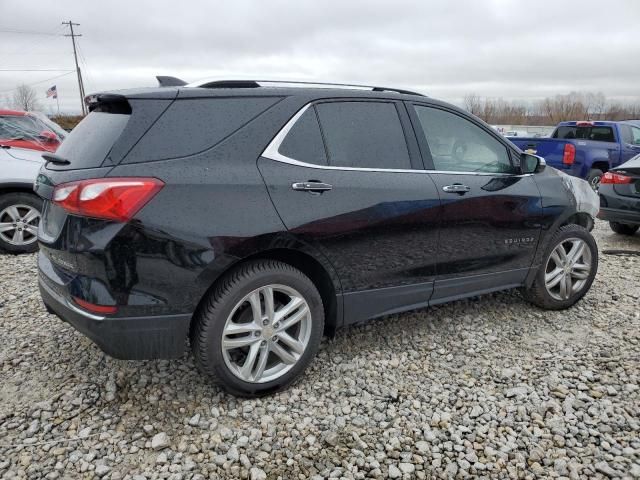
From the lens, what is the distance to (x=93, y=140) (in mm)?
2646

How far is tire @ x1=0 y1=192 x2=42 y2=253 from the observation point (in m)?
5.78

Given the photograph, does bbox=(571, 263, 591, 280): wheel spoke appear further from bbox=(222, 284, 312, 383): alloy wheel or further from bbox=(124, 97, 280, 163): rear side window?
bbox=(124, 97, 280, 163): rear side window

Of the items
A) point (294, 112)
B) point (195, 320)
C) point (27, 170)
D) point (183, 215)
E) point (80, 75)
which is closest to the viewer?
point (183, 215)

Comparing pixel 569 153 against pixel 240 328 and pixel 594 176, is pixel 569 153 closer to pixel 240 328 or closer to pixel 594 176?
pixel 594 176

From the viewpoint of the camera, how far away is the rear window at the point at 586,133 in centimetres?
1195

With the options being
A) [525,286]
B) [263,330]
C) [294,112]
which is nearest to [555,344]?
[525,286]

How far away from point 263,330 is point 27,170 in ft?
14.9

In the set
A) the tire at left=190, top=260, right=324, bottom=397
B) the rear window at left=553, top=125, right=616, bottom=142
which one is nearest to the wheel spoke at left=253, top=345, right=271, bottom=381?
the tire at left=190, top=260, right=324, bottom=397

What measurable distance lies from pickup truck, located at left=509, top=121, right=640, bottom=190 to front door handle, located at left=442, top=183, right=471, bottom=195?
8.29m

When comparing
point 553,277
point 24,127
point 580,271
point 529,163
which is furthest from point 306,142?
point 24,127

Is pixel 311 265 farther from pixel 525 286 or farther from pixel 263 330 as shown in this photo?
pixel 525 286

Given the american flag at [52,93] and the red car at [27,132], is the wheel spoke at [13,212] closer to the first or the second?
the red car at [27,132]

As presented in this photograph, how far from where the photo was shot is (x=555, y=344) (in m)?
3.67

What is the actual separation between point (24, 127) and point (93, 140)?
16.4 ft
